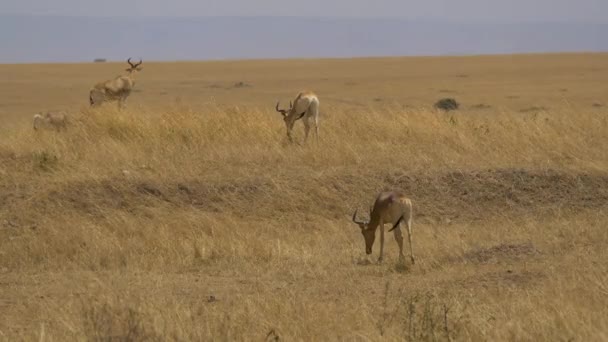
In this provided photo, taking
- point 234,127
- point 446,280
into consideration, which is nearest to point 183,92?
point 234,127

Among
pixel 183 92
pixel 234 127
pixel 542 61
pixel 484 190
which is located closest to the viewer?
pixel 484 190

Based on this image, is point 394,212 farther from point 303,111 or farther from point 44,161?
point 303,111

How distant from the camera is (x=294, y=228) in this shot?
41.5ft

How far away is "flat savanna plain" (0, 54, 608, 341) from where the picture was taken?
738 cm

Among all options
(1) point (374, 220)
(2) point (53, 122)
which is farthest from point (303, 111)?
(1) point (374, 220)

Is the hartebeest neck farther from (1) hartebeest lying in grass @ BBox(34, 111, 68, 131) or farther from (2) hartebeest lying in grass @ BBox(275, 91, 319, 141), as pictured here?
(1) hartebeest lying in grass @ BBox(34, 111, 68, 131)

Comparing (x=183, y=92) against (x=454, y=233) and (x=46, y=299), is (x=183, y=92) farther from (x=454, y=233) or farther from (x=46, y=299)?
(x=46, y=299)

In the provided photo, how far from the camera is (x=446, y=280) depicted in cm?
910

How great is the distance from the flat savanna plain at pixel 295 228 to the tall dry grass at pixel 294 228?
30mm

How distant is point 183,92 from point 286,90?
13.7ft

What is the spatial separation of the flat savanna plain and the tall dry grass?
0.10 ft

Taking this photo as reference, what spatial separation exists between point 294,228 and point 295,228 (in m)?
0.01

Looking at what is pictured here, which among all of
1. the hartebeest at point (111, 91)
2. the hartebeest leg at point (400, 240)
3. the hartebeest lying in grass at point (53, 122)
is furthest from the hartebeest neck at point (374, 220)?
the hartebeest at point (111, 91)

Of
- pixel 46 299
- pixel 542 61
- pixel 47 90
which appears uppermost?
pixel 542 61
